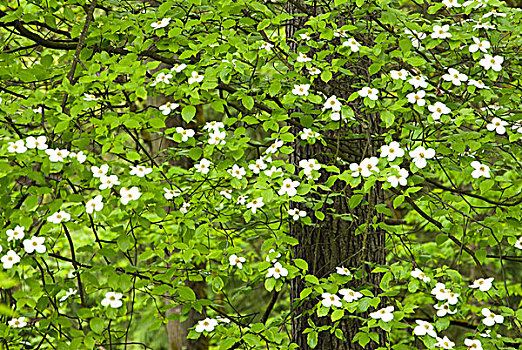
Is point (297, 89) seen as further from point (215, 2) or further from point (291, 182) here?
point (215, 2)

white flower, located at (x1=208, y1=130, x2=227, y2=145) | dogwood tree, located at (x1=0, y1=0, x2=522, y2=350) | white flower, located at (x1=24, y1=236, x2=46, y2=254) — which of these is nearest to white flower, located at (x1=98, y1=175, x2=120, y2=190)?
dogwood tree, located at (x1=0, y1=0, x2=522, y2=350)

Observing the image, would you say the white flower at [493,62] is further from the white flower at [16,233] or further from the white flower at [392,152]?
the white flower at [16,233]


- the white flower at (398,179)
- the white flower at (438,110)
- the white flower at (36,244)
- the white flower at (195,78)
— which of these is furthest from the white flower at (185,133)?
the white flower at (438,110)

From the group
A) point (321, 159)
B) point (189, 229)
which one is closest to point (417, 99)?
point (321, 159)

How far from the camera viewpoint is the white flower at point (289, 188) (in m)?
1.93

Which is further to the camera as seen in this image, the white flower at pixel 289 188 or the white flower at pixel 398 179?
the white flower at pixel 289 188

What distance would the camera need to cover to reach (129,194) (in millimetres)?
1801

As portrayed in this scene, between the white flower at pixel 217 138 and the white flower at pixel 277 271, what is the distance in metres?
0.49

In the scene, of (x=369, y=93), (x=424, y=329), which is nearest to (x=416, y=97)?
(x=369, y=93)

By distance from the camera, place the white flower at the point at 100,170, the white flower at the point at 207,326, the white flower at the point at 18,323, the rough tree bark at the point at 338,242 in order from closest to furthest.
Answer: the white flower at the point at 100,170, the white flower at the point at 207,326, the white flower at the point at 18,323, the rough tree bark at the point at 338,242

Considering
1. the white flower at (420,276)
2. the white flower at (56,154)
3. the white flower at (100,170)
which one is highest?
the white flower at (56,154)

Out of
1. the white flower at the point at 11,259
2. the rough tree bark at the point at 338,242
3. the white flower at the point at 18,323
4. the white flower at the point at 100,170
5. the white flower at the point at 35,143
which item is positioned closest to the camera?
the white flower at the point at 11,259

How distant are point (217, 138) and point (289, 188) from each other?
1.11ft

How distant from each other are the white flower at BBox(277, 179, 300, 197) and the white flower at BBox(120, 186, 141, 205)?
0.49 meters
